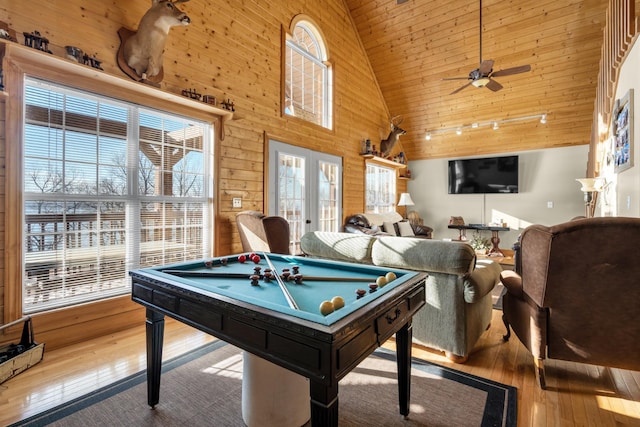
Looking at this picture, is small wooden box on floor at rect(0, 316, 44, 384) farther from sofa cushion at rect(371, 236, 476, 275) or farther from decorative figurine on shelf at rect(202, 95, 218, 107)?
sofa cushion at rect(371, 236, 476, 275)

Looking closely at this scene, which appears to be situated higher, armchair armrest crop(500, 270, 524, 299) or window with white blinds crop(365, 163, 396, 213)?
window with white blinds crop(365, 163, 396, 213)

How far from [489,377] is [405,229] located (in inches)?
201

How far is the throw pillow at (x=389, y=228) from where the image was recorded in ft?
21.6

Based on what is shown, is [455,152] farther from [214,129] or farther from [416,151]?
[214,129]

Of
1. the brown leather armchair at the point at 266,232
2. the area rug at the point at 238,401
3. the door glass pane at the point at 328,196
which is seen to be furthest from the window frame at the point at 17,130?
the door glass pane at the point at 328,196

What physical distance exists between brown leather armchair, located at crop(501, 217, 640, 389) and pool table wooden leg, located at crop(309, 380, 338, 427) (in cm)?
161

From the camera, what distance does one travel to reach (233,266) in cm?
219

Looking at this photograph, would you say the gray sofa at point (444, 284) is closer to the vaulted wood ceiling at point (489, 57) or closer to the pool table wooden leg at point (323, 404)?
the pool table wooden leg at point (323, 404)

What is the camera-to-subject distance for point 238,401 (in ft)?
6.20

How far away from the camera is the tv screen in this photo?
7.24 meters

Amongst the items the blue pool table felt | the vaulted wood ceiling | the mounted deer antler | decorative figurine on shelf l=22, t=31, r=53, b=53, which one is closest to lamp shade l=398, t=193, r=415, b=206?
the mounted deer antler

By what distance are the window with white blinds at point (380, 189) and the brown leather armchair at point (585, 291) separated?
5132 mm

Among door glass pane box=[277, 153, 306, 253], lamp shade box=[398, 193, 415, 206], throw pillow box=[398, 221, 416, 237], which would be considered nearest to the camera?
door glass pane box=[277, 153, 306, 253]

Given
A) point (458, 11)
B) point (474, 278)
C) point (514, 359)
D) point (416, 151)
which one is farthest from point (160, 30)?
point (416, 151)
